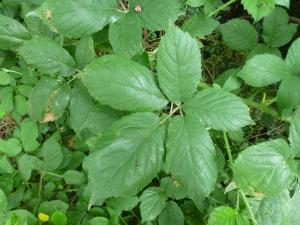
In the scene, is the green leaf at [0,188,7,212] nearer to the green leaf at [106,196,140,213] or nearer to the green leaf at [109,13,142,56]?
the green leaf at [106,196,140,213]

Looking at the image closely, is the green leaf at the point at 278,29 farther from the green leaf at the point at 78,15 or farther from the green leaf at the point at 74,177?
the green leaf at the point at 74,177

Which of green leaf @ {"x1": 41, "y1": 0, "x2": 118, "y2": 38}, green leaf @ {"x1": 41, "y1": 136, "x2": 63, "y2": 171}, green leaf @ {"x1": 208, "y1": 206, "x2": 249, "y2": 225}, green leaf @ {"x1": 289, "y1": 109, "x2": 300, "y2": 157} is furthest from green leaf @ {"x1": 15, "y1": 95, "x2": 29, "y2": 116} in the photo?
green leaf @ {"x1": 289, "y1": 109, "x2": 300, "y2": 157}

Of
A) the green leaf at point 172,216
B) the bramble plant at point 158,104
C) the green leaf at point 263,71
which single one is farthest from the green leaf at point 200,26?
the green leaf at point 172,216

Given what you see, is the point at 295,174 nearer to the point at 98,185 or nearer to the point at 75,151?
the point at 98,185

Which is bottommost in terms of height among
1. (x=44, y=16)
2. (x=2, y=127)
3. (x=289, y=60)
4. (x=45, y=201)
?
(x=45, y=201)

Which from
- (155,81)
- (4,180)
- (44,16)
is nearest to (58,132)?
(4,180)

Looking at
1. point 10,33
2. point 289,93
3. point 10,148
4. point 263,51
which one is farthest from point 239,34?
point 10,148
